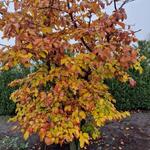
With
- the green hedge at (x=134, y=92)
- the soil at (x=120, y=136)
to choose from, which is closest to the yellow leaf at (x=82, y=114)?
the soil at (x=120, y=136)

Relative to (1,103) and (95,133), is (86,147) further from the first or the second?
(1,103)

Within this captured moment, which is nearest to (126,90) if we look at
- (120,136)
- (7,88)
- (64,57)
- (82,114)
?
(120,136)

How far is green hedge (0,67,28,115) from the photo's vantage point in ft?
24.7

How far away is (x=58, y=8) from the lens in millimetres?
4230

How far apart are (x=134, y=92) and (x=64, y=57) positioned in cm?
357

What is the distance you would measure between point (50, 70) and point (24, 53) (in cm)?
55

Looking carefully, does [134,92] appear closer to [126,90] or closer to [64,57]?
[126,90]

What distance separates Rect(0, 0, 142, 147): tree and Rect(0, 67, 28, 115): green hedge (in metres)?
2.96

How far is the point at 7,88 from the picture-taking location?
7488 millimetres

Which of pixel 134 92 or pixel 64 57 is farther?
pixel 134 92

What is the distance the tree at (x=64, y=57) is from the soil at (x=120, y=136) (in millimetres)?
1319

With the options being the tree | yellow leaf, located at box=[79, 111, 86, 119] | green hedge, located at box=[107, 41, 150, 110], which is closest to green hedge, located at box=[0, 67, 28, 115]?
green hedge, located at box=[107, 41, 150, 110]

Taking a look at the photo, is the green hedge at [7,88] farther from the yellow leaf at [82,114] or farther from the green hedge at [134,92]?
the yellow leaf at [82,114]

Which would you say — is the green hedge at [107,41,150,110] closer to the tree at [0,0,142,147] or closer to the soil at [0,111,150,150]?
the soil at [0,111,150,150]
